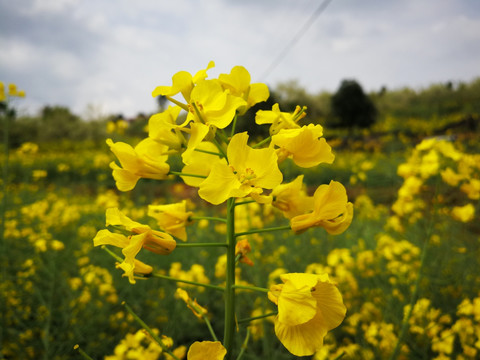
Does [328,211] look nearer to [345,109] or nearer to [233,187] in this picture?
[233,187]

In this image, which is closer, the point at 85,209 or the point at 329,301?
the point at 329,301

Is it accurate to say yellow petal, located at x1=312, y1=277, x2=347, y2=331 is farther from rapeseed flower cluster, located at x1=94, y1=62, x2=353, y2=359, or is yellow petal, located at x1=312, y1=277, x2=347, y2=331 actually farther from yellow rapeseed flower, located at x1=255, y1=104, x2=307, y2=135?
yellow rapeseed flower, located at x1=255, y1=104, x2=307, y2=135

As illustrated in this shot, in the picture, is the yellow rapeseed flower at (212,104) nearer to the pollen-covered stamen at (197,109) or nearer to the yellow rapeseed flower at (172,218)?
the pollen-covered stamen at (197,109)

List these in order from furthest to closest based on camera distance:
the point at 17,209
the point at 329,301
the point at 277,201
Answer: the point at 17,209, the point at 277,201, the point at 329,301

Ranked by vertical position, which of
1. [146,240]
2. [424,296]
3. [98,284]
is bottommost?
[424,296]

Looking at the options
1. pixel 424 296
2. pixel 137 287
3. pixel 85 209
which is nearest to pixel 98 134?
pixel 85 209

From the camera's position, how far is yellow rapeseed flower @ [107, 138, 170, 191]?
94 centimetres

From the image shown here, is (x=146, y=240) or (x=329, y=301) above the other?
(x=146, y=240)

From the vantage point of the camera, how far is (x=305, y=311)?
2.36 ft

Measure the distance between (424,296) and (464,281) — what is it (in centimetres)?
38

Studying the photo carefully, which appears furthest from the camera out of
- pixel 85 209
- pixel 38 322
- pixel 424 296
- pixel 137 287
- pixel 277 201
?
pixel 85 209

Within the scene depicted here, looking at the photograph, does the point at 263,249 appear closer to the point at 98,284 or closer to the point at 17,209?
the point at 98,284

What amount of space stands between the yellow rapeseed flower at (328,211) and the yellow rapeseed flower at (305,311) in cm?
16

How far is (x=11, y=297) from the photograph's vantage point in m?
2.58
